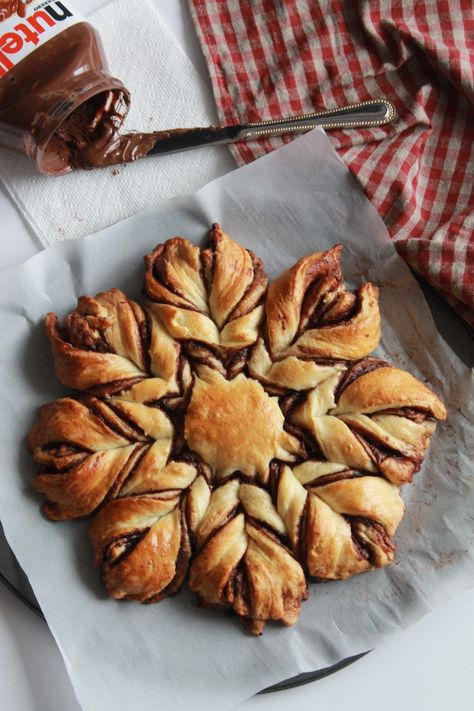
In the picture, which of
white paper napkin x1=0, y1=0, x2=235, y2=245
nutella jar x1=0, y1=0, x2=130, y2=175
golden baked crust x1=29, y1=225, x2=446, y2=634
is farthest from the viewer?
white paper napkin x1=0, y1=0, x2=235, y2=245

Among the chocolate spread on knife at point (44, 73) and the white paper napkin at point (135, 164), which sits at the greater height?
the chocolate spread on knife at point (44, 73)

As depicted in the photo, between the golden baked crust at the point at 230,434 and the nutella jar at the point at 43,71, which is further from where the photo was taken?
the nutella jar at the point at 43,71

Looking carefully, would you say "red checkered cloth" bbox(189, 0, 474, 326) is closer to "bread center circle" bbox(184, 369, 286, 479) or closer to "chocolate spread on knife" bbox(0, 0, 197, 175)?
"chocolate spread on knife" bbox(0, 0, 197, 175)

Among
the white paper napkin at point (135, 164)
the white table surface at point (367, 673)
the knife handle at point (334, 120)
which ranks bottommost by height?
the white table surface at point (367, 673)

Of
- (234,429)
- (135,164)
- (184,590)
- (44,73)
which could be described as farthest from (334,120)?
(184,590)

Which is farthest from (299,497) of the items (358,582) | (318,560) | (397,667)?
(397,667)

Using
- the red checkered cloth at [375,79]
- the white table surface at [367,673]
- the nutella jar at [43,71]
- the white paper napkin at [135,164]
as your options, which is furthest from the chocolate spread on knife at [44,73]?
the white table surface at [367,673]

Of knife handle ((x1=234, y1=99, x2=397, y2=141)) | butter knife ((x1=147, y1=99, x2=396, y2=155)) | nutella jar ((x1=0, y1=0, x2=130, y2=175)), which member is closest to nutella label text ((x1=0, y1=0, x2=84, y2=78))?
nutella jar ((x1=0, y1=0, x2=130, y2=175))

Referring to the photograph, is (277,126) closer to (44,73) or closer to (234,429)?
(44,73)

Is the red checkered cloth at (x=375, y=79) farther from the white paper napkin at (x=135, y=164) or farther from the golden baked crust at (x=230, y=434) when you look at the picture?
the golden baked crust at (x=230, y=434)
